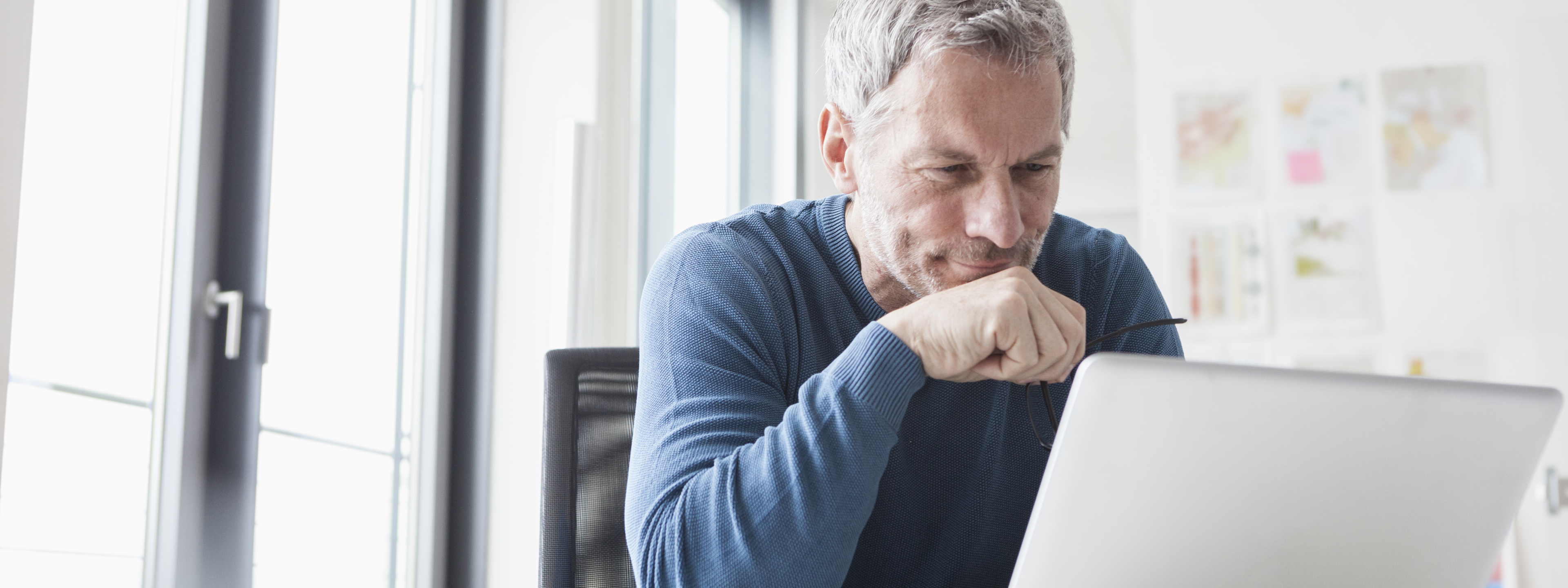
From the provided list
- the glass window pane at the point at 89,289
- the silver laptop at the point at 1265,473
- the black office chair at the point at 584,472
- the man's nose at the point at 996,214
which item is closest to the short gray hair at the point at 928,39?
the man's nose at the point at 996,214

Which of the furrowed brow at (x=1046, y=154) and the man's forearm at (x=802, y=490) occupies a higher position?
the furrowed brow at (x=1046, y=154)

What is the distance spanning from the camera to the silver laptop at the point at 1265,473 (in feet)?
1.77

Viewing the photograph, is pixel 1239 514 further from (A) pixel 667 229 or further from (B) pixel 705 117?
(B) pixel 705 117

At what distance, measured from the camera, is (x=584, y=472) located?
1004mm

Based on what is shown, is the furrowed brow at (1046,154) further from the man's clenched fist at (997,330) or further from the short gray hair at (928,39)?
the man's clenched fist at (997,330)

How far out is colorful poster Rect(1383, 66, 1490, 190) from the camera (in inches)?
103

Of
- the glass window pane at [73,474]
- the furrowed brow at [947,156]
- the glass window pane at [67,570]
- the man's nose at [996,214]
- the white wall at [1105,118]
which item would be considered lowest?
the glass window pane at [67,570]

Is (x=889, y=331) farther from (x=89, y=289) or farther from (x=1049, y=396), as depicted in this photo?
(x=89, y=289)

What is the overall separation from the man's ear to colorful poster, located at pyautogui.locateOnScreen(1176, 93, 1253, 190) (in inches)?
79.9

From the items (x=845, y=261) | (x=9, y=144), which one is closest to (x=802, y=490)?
(x=845, y=261)

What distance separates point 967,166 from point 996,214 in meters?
0.06

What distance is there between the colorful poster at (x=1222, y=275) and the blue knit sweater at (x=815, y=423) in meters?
1.78

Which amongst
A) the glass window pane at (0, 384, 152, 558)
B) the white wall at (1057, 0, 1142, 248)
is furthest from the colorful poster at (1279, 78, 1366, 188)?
the glass window pane at (0, 384, 152, 558)

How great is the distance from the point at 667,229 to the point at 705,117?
19.6 inches
